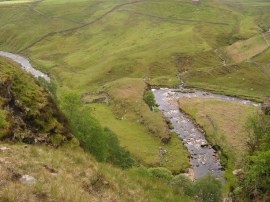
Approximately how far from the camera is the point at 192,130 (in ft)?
349

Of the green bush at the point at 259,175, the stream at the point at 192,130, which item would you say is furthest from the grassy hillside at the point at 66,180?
the stream at the point at 192,130

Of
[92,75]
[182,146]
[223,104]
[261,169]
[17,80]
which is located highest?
[17,80]

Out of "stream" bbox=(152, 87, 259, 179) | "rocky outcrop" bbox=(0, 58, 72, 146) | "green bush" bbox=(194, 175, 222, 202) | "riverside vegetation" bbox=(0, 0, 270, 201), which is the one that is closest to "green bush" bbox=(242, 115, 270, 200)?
"riverside vegetation" bbox=(0, 0, 270, 201)

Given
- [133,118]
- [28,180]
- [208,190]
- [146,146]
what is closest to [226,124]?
[146,146]

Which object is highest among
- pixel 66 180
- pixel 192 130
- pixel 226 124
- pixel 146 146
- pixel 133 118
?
pixel 66 180

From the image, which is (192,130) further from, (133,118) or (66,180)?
(66,180)

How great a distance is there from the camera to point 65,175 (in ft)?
77.7

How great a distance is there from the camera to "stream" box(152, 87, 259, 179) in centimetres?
8456

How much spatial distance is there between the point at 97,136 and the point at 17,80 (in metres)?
27.9

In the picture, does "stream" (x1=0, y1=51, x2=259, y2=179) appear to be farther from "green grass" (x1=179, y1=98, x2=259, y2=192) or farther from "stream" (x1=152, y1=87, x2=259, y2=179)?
"green grass" (x1=179, y1=98, x2=259, y2=192)

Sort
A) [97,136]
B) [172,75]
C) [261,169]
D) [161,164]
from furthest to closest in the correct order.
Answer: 1. [172,75]
2. [161,164]
3. [97,136]
4. [261,169]

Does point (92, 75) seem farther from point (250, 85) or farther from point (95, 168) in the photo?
point (95, 168)

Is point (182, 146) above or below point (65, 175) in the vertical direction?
below

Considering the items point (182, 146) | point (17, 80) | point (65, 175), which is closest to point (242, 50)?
point (182, 146)
